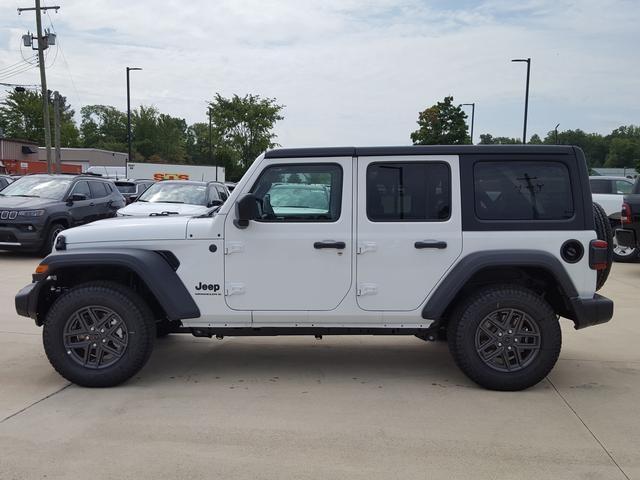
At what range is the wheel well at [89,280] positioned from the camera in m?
4.79

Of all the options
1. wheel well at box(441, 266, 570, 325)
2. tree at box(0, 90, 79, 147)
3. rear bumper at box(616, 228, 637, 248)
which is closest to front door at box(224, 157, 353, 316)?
wheel well at box(441, 266, 570, 325)

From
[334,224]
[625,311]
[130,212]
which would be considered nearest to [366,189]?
[334,224]

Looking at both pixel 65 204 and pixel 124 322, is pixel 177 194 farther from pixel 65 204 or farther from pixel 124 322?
pixel 124 322

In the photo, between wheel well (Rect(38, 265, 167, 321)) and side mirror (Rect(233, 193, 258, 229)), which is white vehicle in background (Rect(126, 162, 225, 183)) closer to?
wheel well (Rect(38, 265, 167, 321))

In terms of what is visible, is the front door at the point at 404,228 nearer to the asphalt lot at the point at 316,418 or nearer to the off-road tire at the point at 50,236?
the asphalt lot at the point at 316,418

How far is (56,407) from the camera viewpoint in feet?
14.0

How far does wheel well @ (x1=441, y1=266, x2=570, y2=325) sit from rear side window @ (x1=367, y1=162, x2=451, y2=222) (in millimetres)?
602

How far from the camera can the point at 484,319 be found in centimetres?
457

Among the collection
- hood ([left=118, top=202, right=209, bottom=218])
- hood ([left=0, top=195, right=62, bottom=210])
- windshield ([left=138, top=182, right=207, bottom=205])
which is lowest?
hood ([left=118, top=202, right=209, bottom=218])

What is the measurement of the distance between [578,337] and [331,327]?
325cm

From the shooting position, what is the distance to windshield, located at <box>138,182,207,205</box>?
1262 cm

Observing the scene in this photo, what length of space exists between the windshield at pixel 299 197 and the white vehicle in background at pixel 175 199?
690 cm

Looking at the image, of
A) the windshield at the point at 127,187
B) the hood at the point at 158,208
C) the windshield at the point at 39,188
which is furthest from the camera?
the windshield at the point at 127,187

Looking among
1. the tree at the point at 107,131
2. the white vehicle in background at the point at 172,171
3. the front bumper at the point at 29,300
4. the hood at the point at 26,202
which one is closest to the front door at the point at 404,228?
the front bumper at the point at 29,300
